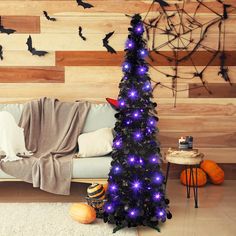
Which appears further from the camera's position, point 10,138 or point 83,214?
point 10,138

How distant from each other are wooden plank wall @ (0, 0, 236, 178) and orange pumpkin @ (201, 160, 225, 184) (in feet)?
0.78

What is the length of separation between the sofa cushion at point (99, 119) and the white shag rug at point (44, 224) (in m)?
0.98

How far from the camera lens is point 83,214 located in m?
3.01

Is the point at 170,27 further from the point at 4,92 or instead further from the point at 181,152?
the point at 4,92

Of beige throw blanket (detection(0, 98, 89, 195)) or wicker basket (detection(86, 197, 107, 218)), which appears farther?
beige throw blanket (detection(0, 98, 89, 195))

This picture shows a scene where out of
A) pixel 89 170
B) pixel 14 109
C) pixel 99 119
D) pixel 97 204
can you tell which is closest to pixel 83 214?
pixel 97 204

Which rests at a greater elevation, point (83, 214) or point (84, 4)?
point (84, 4)

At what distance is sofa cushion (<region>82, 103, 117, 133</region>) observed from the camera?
13.5 feet

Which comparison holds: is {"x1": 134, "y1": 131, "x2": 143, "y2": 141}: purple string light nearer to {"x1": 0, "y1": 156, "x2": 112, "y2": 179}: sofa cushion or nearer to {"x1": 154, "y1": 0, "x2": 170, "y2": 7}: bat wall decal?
{"x1": 0, "y1": 156, "x2": 112, "y2": 179}: sofa cushion

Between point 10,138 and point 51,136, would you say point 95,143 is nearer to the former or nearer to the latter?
point 51,136

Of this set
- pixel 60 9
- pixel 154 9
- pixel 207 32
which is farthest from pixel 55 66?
pixel 207 32

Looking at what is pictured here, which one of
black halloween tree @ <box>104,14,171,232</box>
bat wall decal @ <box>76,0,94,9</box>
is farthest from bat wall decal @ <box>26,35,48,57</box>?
black halloween tree @ <box>104,14,171,232</box>

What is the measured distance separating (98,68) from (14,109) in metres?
1.02

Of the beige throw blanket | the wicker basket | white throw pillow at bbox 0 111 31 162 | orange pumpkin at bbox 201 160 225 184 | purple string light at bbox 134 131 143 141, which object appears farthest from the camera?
orange pumpkin at bbox 201 160 225 184
